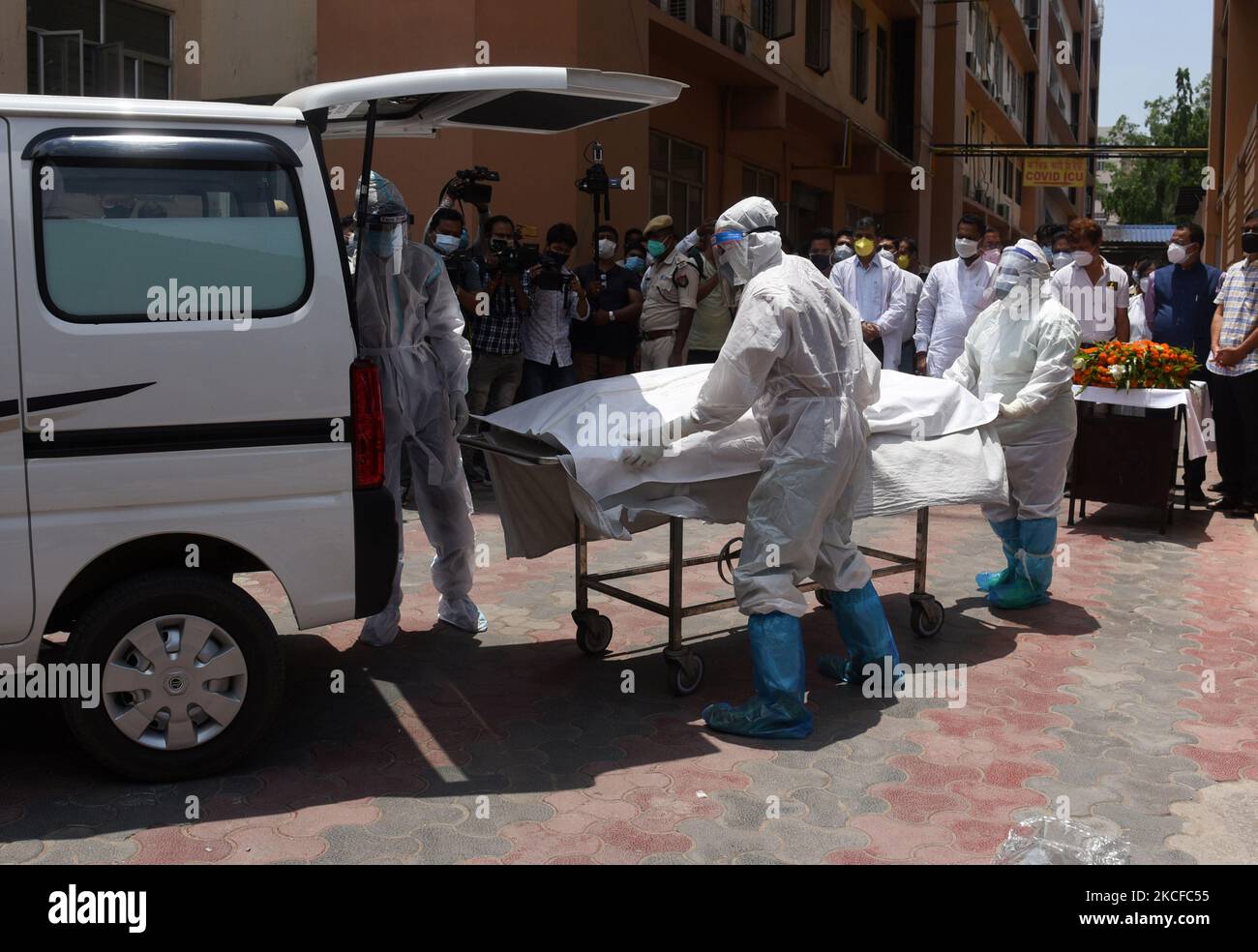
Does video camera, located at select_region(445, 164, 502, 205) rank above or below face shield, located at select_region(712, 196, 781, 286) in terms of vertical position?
above

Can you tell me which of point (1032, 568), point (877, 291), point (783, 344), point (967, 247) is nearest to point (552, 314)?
point (877, 291)

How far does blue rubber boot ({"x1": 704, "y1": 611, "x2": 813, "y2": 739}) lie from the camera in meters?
4.99

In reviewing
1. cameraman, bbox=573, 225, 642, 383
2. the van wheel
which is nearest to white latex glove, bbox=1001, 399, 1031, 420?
the van wheel

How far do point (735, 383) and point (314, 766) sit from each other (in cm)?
209

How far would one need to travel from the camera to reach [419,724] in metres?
5.10

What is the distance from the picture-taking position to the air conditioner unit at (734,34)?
52.7 ft

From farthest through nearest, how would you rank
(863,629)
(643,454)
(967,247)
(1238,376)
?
1. (967,247)
2. (1238,376)
3. (863,629)
4. (643,454)

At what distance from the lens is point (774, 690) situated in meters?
4.98

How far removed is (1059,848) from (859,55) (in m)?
21.5

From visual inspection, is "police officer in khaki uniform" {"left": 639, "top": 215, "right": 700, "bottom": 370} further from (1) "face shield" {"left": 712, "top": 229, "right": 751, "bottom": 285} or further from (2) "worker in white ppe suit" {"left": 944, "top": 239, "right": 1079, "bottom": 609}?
(1) "face shield" {"left": 712, "top": 229, "right": 751, "bottom": 285}

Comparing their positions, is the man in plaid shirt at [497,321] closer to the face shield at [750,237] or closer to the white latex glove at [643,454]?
the face shield at [750,237]

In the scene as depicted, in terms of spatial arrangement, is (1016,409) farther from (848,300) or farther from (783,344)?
(848,300)

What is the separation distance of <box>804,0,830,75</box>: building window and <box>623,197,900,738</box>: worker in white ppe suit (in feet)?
51.2
